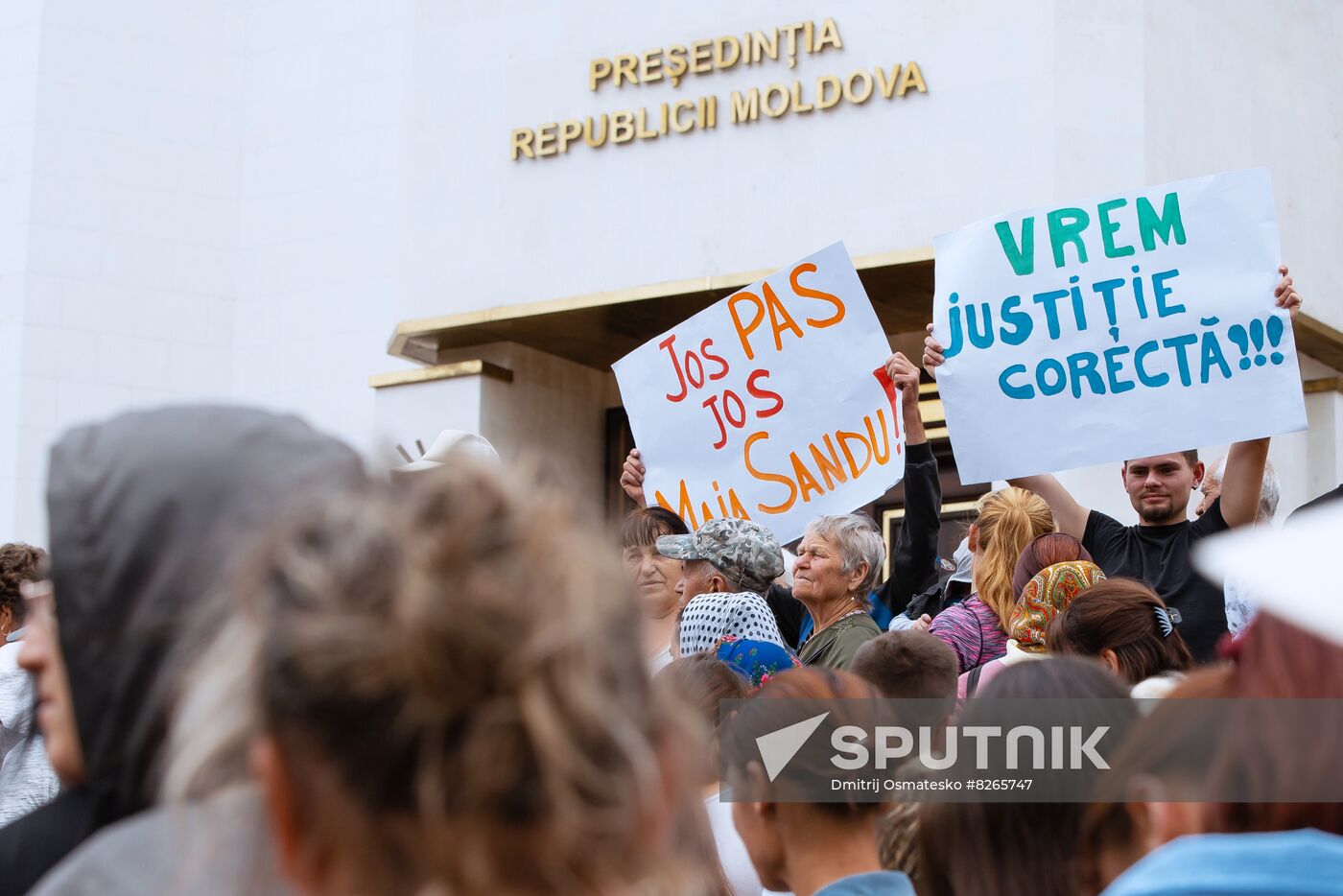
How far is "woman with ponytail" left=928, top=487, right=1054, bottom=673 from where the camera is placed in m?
4.09

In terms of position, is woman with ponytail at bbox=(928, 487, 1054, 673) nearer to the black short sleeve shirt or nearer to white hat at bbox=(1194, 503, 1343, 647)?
the black short sleeve shirt

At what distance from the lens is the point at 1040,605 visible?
3.61 metres

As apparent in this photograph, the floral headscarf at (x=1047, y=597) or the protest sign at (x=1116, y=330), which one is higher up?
the protest sign at (x=1116, y=330)

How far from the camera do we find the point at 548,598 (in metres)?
0.94

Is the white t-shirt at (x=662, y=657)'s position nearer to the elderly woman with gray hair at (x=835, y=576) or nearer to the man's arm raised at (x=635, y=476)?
the elderly woman with gray hair at (x=835, y=576)

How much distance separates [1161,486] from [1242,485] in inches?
15.0

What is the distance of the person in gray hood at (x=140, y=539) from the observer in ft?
4.09

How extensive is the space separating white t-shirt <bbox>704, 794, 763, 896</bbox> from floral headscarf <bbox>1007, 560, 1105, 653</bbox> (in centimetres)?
100

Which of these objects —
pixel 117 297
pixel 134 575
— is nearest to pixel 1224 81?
pixel 117 297

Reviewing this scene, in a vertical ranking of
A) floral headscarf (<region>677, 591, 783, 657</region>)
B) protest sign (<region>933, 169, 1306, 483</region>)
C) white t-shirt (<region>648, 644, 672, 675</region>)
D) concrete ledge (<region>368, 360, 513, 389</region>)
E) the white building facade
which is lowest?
white t-shirt (<region>648, 644, 672, 675</region>)

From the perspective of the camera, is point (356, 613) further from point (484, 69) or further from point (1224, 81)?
point (484, 69)

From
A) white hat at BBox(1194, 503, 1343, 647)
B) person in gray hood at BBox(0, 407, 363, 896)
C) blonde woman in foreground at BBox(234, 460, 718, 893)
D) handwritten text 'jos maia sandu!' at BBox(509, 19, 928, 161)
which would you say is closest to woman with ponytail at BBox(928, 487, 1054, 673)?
white hat at BBox(1194, 503, 1343, 647)

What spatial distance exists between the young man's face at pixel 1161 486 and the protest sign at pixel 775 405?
758 millimetres

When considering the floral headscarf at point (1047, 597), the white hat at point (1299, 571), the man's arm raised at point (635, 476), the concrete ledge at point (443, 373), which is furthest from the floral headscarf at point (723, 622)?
the concrete ledge at point (443, 373)
